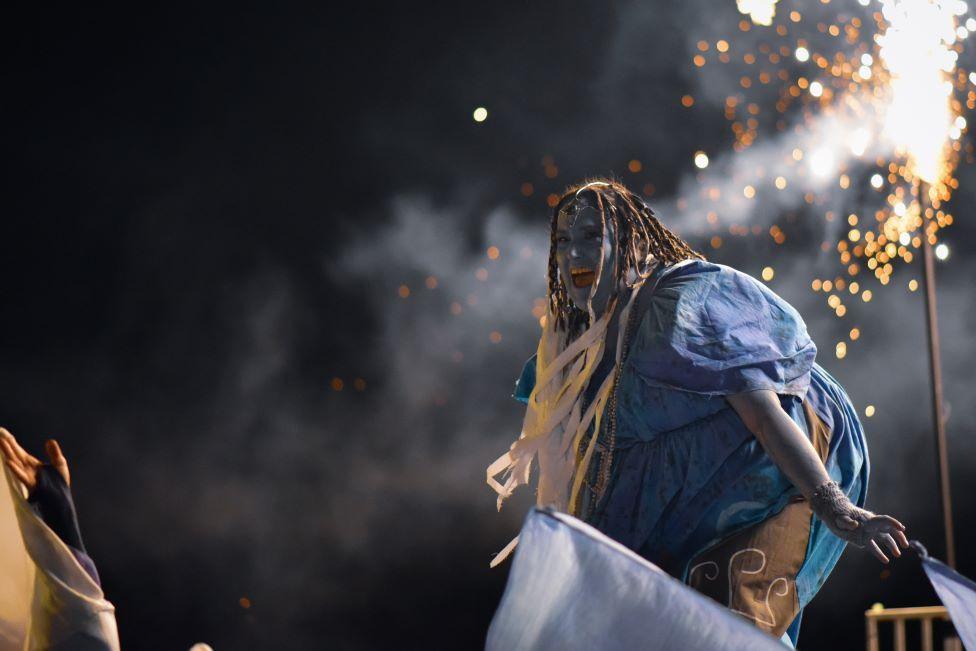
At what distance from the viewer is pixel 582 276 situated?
1.97 metres

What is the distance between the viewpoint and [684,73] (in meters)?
5.45

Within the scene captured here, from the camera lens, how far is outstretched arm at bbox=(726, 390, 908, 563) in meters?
1.52

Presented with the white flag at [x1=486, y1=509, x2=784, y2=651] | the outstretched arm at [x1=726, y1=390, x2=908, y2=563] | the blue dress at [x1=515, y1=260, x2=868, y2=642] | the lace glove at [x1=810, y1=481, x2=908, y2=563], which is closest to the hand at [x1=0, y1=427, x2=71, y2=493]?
the blue dress at [x1=515, y1=260, x2=868, y2=642]

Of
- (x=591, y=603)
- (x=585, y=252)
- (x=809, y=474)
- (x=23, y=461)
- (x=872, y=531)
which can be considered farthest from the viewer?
(x=23, y=461)

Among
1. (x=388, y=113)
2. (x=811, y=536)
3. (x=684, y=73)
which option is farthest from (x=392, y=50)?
(x=811, y=536)

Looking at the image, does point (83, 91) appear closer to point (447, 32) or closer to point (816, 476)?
point (447, 32)

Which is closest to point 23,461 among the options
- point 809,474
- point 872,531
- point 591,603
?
point 809,474

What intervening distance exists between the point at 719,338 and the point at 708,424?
14 centimetres

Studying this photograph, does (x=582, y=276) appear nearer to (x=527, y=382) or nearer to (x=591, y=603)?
(x=527, y=382)

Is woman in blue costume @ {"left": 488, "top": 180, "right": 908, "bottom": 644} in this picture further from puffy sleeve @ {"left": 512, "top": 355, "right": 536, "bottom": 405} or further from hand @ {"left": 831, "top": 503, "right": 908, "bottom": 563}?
puffy sleeve @ {"left": 512, "top": 355, "right": 536, "bottom": 405}

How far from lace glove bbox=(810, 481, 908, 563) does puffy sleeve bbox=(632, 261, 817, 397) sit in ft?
0.60

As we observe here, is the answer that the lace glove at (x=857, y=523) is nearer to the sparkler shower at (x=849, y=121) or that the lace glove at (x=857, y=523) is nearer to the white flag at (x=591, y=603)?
the white flag at (x=591, y=603)

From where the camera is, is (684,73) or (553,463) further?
(684,73)

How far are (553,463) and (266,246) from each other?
8.67ft
